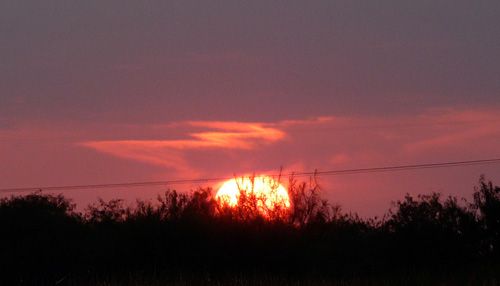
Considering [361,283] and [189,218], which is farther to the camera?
[189,218]

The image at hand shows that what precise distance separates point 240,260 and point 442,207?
37.4 ft

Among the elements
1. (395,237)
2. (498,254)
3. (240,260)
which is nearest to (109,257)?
(240,260)

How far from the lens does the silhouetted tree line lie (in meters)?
48.4

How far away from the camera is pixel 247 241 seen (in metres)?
50.2

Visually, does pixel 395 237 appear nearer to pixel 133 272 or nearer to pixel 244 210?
pixel 244 210

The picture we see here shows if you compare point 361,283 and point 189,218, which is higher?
point 189,218

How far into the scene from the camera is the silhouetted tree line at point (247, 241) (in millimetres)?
48375

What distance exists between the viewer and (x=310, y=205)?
5372 cm

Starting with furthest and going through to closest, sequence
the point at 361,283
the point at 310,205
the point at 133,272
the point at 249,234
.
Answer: the point at 310,205, the point at 249,234, the point at 133,272, the point at 361,283

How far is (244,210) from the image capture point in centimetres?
5247

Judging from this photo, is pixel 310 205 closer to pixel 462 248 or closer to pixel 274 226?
pixel 274 226

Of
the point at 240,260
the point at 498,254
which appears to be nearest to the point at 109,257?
the point at 240,260

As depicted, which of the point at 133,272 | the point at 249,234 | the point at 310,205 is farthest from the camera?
the point at 310,205

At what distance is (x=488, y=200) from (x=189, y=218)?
1548cm
